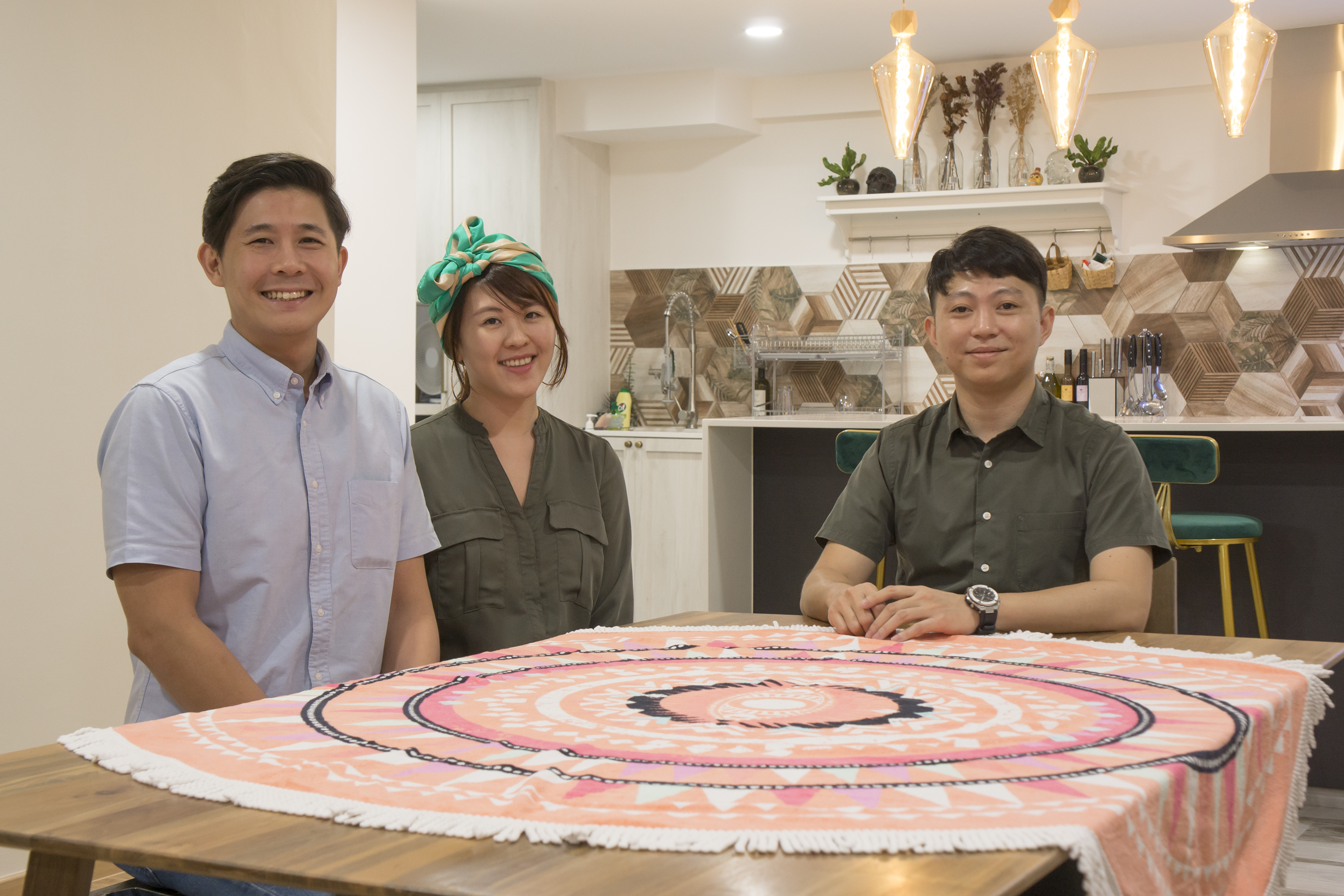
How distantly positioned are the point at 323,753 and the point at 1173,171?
576 cm

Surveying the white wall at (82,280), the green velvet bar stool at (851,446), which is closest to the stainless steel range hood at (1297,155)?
the green velvet bar stool at (851,446)

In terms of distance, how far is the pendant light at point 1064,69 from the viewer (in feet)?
10.1

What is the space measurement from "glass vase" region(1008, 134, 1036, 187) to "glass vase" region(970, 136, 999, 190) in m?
0.08

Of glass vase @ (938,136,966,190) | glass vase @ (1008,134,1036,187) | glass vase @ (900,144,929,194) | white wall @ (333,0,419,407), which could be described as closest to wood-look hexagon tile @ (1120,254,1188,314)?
glass vase @ (1008,134,1036,187)

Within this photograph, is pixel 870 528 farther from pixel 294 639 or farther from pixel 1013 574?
pixel 294 639

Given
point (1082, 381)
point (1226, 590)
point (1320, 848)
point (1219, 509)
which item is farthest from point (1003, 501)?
point (1082, 381)

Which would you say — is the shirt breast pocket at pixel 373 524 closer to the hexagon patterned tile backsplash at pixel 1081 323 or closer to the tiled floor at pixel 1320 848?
the tiled floor at pixel 1320 848

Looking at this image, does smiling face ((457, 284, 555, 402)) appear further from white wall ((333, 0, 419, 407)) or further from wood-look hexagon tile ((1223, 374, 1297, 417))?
wood-look hexagon tile ((1223, 374, 1297, 417))

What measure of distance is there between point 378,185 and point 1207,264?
383cm

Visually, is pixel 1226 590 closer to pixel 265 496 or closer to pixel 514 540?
pixel 514 540

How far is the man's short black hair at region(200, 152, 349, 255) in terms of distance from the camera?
170 cm

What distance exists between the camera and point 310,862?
2.56 feet

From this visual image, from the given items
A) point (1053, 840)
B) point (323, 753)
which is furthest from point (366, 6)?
point (1053, 840)

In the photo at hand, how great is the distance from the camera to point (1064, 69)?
10.1ft
